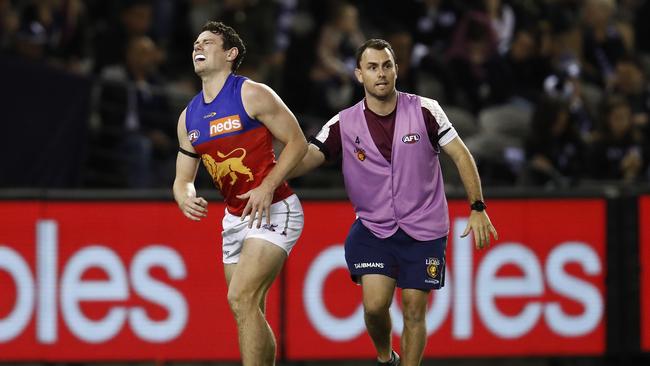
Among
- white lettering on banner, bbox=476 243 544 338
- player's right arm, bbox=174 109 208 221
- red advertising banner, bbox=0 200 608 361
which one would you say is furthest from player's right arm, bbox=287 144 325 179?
white lettering on banner, bbox=476 243 544 338

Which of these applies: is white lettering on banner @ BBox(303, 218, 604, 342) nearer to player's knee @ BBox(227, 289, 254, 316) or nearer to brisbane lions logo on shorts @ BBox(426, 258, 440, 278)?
brisbane lions logo on shorts @ BBox(426, 258, 440, 278)

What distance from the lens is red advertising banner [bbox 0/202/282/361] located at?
12.0 m

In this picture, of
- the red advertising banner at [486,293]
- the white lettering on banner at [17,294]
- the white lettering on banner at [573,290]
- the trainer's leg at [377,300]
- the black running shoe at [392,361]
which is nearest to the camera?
the trainer's leg at [377,300]

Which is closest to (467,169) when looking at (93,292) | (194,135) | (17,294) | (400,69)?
(194,135)

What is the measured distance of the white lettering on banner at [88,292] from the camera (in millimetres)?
12008

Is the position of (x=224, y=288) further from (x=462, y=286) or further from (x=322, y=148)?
(x=322, y=148)

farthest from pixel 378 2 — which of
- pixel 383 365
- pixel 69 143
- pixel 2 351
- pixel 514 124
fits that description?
pixel 383 365

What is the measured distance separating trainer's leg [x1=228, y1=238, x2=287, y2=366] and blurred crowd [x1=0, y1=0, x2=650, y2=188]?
520cm

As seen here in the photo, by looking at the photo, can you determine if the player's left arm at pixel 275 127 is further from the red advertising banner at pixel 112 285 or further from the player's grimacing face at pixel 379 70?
the red advertising banner at pixel 112 285

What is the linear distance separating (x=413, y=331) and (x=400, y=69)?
6.13 metres

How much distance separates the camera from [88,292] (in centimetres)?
1209

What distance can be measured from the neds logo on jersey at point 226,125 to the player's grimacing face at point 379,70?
0.93 m

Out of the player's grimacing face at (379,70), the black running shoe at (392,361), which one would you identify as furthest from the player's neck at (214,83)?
the black running shoe at (392,361)

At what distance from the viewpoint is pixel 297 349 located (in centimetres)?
1226
